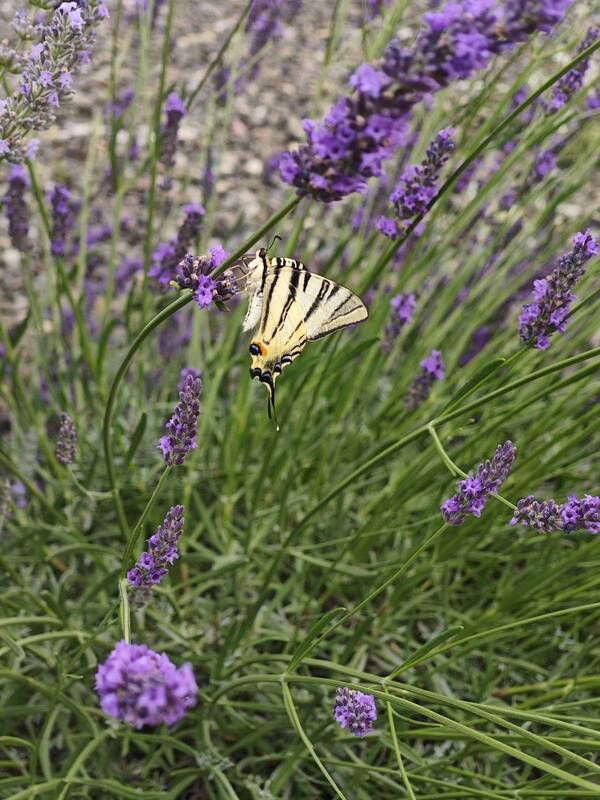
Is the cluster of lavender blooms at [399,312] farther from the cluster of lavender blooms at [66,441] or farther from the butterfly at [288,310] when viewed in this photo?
the cluster of lavender blooms at [66,441]

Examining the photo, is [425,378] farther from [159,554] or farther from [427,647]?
[159,554]

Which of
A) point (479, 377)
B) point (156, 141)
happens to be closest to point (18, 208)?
point (156, 141)

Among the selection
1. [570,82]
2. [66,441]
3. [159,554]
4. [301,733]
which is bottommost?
[301,733]

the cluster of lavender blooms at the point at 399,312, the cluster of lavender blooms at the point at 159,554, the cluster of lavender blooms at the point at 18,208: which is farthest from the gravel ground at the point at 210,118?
the cluster of lavender blooms at the point at 159,554

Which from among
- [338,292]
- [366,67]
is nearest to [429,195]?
[338,292]

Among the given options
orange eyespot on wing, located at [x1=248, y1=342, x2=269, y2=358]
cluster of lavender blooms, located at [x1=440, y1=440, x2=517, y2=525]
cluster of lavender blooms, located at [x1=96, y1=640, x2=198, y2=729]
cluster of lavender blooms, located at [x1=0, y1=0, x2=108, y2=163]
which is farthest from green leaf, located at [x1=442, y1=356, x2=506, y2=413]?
cluster of lavender blooms, located at [x1=0, y1=0, x2=108, y2=163]
